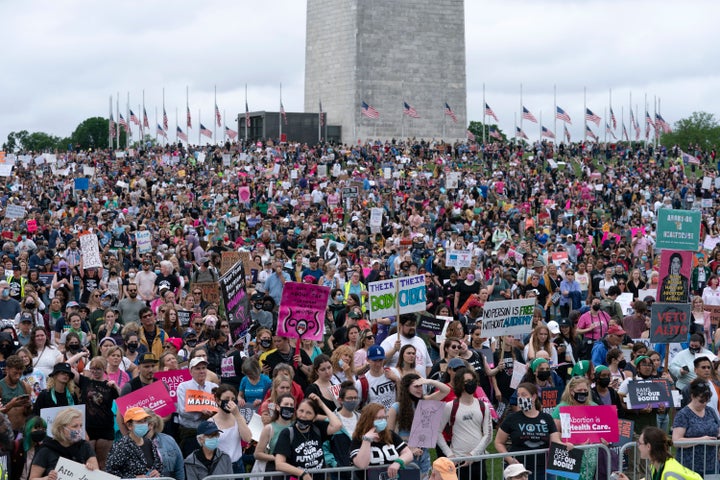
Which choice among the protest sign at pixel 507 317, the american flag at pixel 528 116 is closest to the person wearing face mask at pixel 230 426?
the protest sign at pixel 507 317

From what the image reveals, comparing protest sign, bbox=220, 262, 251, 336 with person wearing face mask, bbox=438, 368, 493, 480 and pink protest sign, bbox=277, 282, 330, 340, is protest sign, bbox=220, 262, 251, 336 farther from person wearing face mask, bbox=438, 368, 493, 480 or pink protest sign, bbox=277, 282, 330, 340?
person wearing face mask, bbox=438, 368, 493, 480

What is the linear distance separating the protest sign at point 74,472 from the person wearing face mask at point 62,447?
235 mm

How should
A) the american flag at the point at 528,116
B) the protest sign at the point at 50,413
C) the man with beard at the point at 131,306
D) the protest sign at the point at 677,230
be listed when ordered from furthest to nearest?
the american flag at the point at 528,116
the man with beard at the point at 131,306
the protest sign at the point at 677,230
the protest sign at the point at 50,413

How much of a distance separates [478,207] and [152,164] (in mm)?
17393

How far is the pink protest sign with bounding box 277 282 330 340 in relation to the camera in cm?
1336

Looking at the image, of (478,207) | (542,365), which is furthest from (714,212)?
(542,365)

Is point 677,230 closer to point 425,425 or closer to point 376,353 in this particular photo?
point 376,353

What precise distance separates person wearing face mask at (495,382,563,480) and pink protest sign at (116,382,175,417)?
3.05m

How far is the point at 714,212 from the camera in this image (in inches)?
1500

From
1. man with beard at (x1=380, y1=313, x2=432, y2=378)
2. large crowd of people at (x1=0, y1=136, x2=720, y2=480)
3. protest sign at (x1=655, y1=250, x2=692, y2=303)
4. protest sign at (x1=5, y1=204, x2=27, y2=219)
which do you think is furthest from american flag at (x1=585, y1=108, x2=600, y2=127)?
man with beard at (x1=380, y1=313, x2=432, y2=378)

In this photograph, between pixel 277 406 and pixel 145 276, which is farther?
pixel 145 276

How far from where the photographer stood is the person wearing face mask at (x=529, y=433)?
10.7 meters

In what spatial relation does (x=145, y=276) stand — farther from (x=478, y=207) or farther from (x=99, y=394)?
(x=478, y=207)

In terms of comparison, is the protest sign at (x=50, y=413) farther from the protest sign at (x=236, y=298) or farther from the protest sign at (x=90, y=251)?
the protest sign at (x=90, y=251)
